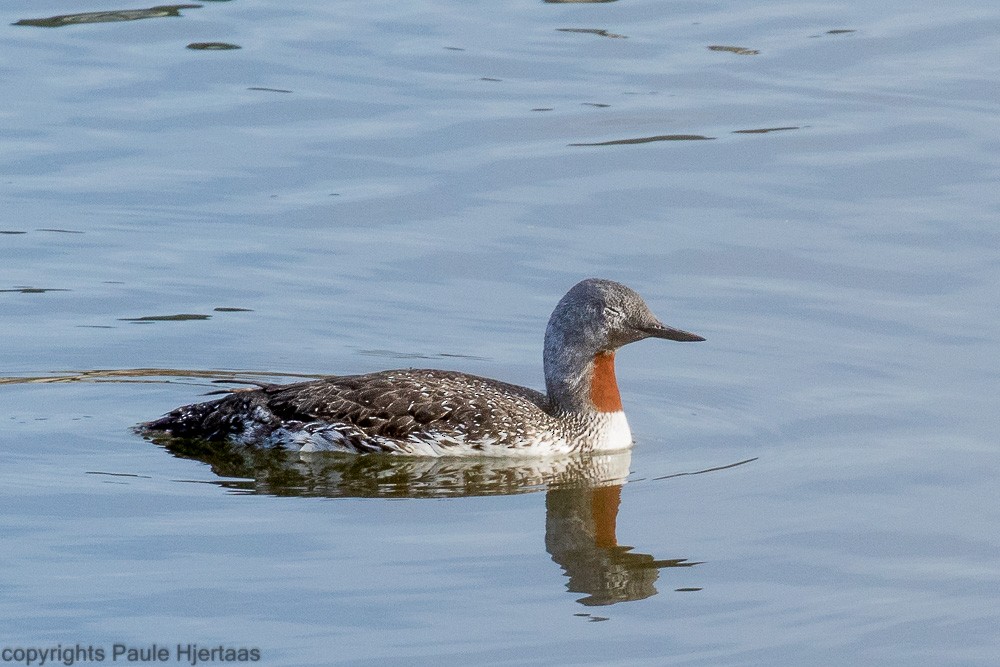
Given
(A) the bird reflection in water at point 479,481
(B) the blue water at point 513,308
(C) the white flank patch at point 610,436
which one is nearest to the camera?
(B) the blue water at point 513,308

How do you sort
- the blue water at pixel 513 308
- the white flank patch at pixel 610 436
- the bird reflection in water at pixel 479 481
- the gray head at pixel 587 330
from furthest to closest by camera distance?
the gray head at pixel 587 330
the white flank patch at pixel 610 436
the bird reflection in water at pixel 479 481
the blue water at pixel 513 308

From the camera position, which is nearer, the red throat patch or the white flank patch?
the white flank patch

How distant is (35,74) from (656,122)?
19.1ft

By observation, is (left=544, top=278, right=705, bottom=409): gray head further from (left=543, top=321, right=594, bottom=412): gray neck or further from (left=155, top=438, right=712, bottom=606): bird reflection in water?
(left=155, top=438, right=712, bottom=606): bird reflection in water

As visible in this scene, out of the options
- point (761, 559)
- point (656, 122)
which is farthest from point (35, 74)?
point (761, 559)

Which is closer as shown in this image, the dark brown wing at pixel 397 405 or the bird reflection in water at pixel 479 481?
the bird reflection in water at pixel 479 481

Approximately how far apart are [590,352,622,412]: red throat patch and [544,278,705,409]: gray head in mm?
40

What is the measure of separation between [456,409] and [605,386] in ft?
3.09

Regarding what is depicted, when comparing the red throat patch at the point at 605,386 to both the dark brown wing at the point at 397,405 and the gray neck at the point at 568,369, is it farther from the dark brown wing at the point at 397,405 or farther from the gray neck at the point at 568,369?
the dark brown wing at the point at 397,405

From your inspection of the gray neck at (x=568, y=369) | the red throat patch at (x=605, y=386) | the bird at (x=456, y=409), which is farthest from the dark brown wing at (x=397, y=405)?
the red throat patch at (x=605, y=386)

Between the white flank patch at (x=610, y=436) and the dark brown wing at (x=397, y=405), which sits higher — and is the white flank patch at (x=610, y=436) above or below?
below

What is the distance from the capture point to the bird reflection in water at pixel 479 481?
941 centimetres

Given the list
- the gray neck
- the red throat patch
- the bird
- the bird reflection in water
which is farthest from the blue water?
the gray neck

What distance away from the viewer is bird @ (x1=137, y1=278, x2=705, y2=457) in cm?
1084
